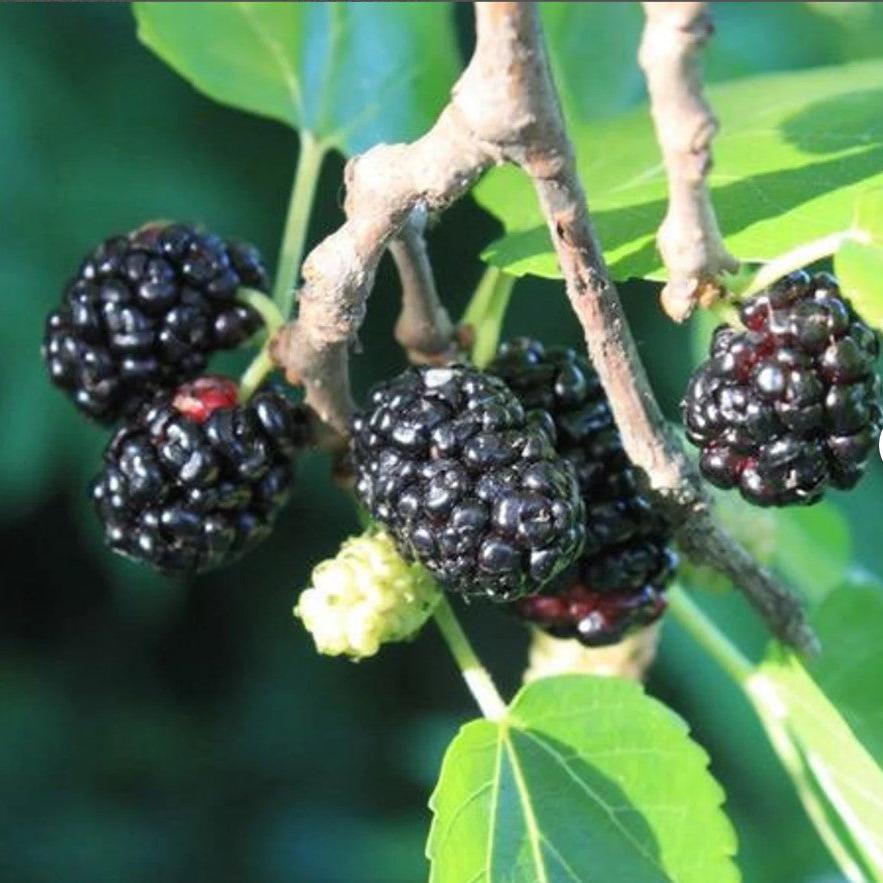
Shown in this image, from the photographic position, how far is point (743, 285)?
0.97m

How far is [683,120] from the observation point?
0.79 metres

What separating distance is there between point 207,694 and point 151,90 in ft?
2.88

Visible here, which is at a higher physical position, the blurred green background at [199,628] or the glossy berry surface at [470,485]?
the glossy berry surface at [470,485]

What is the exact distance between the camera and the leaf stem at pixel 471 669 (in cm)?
113

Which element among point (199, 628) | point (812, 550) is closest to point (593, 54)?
point (812, 550)

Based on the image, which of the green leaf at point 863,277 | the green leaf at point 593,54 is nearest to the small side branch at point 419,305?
the green leaf at point 863,277

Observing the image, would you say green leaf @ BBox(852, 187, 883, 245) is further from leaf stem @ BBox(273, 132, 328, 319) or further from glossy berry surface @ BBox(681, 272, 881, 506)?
leaf stem @ BBox(273, 132, 328, 319)

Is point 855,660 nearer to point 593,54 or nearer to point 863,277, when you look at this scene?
point 863,277

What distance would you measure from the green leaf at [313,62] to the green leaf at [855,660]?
0.56m

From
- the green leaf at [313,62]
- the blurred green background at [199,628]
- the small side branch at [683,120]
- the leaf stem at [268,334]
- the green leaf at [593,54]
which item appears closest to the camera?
the small side branch at [683,120]

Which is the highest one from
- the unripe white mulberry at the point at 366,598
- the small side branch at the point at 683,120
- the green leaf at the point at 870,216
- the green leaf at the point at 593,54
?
the small side branch at the point at 683,120

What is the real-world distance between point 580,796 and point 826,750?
0.60 ft

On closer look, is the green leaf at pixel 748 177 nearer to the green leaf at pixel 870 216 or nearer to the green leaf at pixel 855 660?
the green leaf at pixel 870 216

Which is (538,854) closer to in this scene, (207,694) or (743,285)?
(743,285)
